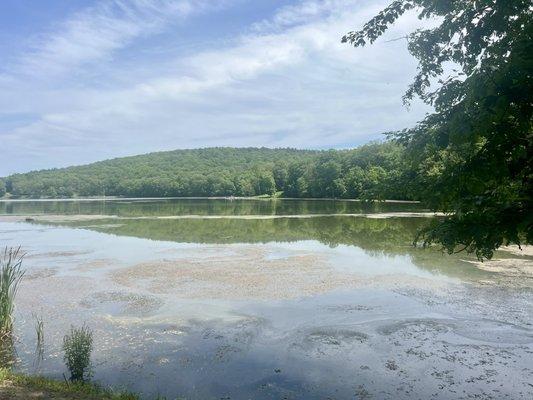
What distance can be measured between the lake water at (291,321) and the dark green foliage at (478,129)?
4.71 m

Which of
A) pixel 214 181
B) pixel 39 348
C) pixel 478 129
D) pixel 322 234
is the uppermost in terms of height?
pixel 214 181

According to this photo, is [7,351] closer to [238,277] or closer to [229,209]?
[238,277]

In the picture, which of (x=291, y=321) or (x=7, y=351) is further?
(x=291, y=321)

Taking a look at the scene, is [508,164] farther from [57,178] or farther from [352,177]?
[57,178]

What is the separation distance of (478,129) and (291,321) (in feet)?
33.2

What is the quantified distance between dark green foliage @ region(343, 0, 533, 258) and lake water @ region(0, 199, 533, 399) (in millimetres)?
4705

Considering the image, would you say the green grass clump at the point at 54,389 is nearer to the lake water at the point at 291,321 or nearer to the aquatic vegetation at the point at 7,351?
the lake water at the point at 291,321

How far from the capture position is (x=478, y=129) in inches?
205

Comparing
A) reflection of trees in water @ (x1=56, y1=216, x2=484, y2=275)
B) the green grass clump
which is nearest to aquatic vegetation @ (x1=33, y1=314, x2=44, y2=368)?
the green grass clump

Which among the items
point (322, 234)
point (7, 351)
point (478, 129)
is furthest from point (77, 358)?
point (322, 234)

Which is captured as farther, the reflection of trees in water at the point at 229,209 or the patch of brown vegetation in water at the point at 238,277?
the reflection of trees in water at the point at 229,209

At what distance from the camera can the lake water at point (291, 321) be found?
31.8 ft

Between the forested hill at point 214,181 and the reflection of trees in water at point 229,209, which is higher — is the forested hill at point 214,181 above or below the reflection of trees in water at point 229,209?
above

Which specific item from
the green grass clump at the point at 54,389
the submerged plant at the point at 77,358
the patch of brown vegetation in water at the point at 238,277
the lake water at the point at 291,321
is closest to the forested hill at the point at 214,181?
the patch of brown vegetation in water at the point at 238,277
